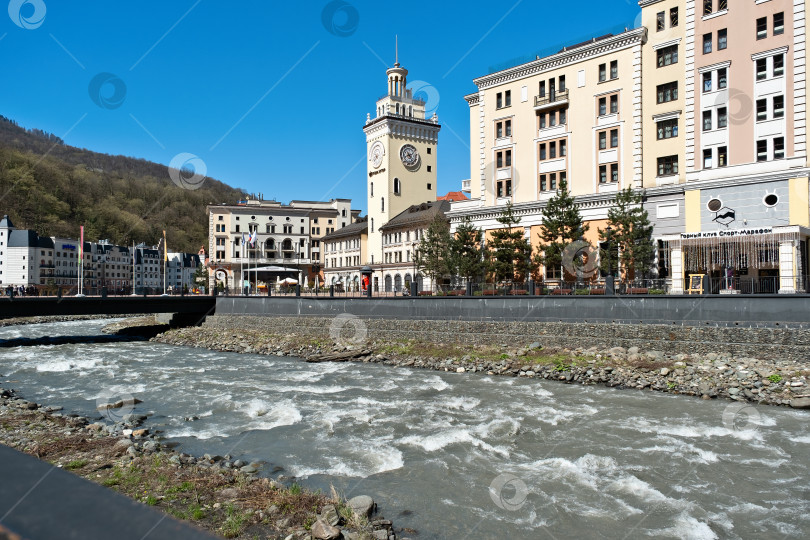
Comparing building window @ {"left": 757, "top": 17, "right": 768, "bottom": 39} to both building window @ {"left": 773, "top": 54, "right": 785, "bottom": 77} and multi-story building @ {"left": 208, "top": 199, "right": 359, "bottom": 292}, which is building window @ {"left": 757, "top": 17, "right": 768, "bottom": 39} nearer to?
building window @ {"left": 773, "top": 54, "right": 785, "bottom": 77}

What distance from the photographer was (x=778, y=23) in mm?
33656

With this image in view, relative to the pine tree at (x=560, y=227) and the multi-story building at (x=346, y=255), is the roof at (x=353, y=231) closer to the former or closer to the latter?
the multi-story building at (x=346, y=255)

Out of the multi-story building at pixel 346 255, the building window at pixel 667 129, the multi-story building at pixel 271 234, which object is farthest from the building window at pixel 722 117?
the multi-story building at pixel 271 234

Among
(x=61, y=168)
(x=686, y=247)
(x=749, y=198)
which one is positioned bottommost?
(x=686, y=247)

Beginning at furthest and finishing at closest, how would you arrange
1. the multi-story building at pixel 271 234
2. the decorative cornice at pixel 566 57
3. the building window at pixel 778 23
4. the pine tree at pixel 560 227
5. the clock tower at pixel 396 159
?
the multi-story building at pixel 271 234 → the clock tower at pixel 396 159 → the pine tree at pixel 560 227 → the decorative cornice at pixel 566 57 → the building window at pixel 778 23

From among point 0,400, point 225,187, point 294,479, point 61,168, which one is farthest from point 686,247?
point 61,168

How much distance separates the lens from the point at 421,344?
34.5m

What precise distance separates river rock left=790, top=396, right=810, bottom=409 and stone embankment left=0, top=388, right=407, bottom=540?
16561 mm

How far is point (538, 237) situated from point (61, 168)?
6438 inches

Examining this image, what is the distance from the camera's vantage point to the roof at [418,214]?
223 feet

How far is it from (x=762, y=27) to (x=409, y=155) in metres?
52.4

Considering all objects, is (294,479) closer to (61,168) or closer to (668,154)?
(668,154)

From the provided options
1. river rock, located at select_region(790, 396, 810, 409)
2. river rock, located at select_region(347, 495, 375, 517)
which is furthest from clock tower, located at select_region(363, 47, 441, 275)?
river rock, located at select_region(347, 495, 375, 517)

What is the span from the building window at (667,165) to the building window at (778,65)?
7699 mm
